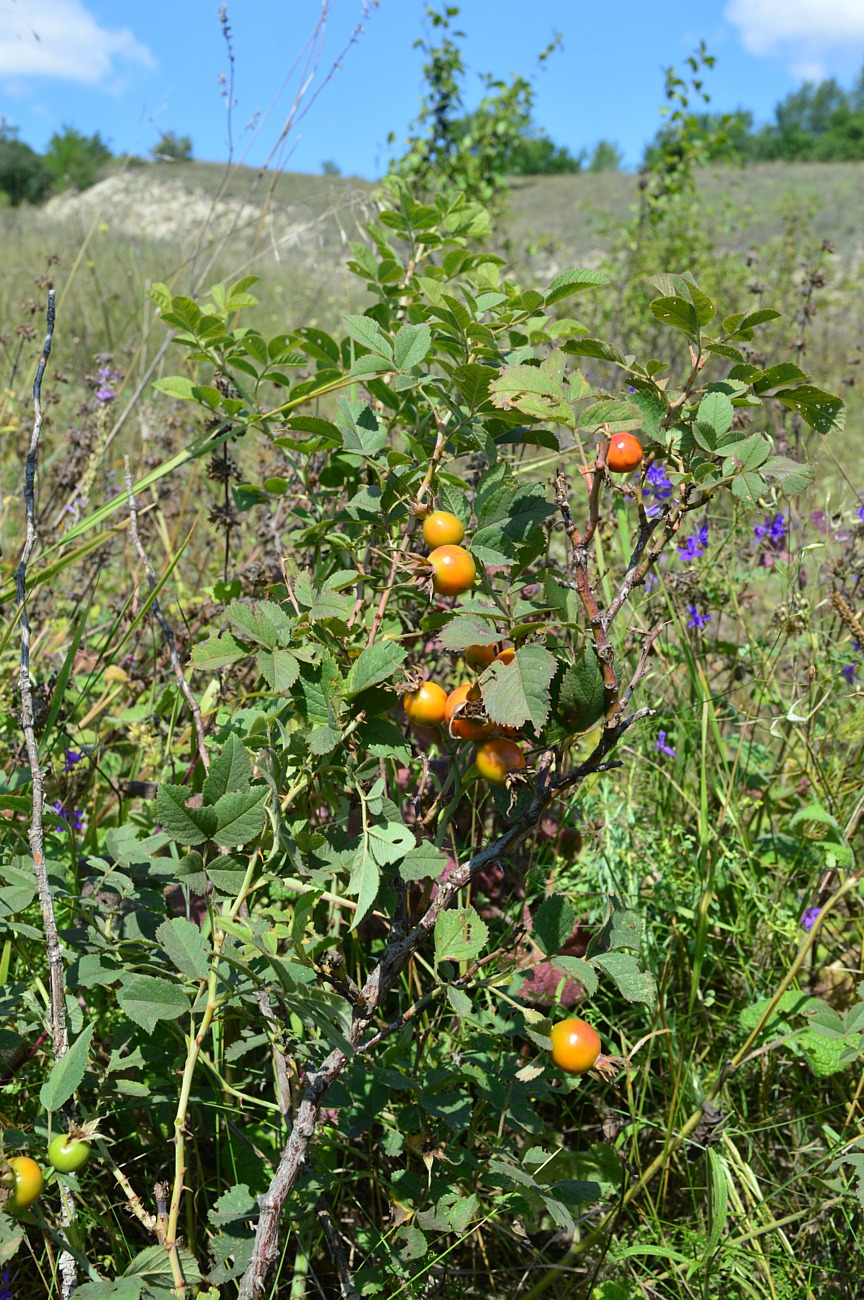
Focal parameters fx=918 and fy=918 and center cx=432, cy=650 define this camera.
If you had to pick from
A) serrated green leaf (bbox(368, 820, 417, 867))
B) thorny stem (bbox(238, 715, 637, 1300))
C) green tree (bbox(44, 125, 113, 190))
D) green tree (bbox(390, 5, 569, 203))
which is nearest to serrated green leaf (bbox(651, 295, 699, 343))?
thorny stem (bbox(238, 715, 637, 1300))

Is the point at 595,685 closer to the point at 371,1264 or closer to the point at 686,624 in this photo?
the point at 371,1264

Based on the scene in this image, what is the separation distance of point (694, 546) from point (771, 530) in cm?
21

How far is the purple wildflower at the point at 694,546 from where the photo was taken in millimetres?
1923

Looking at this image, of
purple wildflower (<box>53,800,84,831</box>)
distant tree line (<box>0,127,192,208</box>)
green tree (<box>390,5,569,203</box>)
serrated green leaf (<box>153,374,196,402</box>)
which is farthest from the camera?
distant tree line (<box>0,127,192,208</box>)

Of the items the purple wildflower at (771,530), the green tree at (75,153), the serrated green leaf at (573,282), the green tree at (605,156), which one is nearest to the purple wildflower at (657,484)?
the purple wildflower at (771,530)

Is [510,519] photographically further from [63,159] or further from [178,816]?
[63,159]

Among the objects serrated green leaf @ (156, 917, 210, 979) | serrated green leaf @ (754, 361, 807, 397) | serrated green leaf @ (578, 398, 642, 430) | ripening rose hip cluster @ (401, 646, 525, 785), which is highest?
serrated green leaf @ (754, 361, 807, 397)

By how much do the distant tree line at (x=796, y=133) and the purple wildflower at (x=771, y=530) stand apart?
4924 mm

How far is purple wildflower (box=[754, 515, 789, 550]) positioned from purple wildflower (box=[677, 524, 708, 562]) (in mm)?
115

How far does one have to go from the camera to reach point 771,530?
6.67 ft

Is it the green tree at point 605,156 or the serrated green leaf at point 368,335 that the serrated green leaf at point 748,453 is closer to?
the serrated green leaf at point 368,335

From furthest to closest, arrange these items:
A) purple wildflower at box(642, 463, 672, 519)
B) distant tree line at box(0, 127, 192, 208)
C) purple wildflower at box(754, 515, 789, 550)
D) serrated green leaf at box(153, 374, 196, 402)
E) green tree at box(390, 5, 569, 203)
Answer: distant tree line at box(0, 127, 192, 208), green tree at box(390, 5, 569, 203), purple wildflower at box(754, 515, 789, 550), purple wildflower at box(642, 463, 672, 519), serrated green leaf at box(153, 374, 196, 402)

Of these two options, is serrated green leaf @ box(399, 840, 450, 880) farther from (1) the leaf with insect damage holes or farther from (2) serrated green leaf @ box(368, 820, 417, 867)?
(1) the leaf with insect damage holes

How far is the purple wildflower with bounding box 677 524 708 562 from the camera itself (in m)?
1.92
